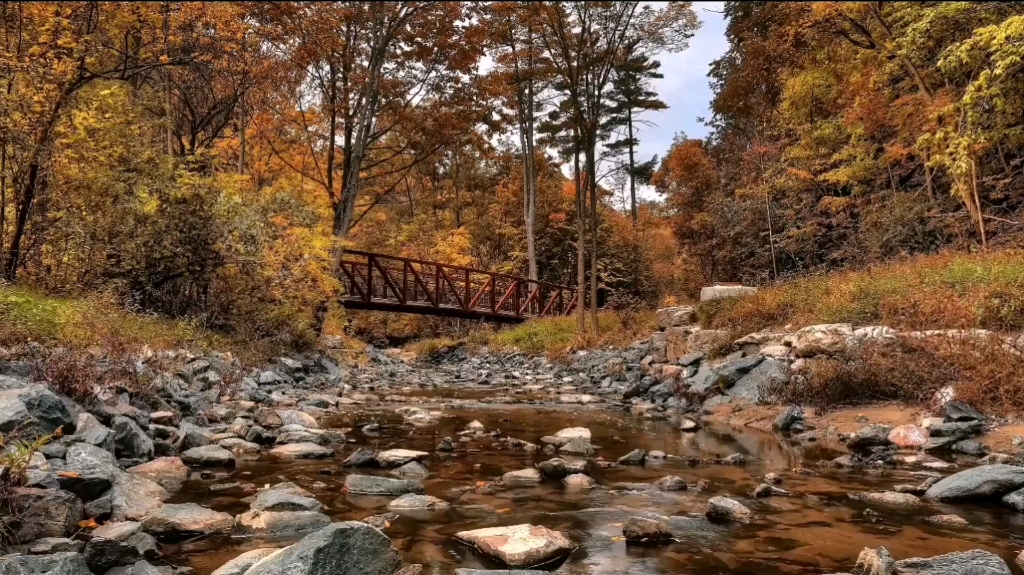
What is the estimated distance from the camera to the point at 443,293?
20.7 m

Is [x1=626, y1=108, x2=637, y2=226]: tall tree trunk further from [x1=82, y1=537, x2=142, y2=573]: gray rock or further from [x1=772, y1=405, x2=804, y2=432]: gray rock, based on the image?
[x1=82, y1=537, x2=142, y2=573]: gray rock

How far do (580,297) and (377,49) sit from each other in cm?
753

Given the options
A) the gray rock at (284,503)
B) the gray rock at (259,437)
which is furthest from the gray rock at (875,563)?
the gray rock at (259,437)

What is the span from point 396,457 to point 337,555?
7.61 ft

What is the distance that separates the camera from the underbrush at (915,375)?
213 inches

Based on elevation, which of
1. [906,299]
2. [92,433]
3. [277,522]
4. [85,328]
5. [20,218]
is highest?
[20,218]

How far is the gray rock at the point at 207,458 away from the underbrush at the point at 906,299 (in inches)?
275

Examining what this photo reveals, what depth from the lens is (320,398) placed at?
803 cm

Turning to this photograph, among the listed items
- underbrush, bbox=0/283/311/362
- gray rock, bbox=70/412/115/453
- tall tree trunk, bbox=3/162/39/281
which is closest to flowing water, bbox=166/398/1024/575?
gray rock, bbox=70/412/115/453

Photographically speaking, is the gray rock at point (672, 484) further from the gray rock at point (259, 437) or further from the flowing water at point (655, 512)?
the gray rock at point (259, 437)

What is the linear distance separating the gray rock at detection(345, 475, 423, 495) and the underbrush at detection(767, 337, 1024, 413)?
4.78 m

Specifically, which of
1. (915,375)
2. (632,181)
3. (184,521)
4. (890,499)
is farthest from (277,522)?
(632,181)

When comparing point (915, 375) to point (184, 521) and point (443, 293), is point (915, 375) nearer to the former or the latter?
point (184, 521)

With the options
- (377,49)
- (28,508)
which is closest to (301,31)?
(377,49)
